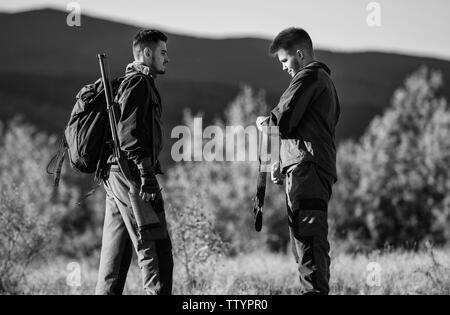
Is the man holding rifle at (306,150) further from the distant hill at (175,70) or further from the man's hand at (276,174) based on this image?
the distant hill at (175,70)

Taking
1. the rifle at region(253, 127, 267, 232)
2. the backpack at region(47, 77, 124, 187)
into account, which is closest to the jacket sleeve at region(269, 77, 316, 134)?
the rifle at region(253, 127, 267, 232)

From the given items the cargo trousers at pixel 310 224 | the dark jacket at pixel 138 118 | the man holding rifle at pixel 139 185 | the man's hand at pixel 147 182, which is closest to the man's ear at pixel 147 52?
the man holding rifle at pixel 139 185

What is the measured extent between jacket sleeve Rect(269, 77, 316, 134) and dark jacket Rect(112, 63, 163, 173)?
2.90ft

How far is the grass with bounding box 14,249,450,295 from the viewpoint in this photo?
6782 mm

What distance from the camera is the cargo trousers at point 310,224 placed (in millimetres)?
4742

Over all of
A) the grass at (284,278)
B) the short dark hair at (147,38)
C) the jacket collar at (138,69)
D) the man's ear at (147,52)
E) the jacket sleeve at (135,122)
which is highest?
the short dark hair at (147,38)

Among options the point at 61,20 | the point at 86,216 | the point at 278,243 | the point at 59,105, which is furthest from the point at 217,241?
the point at 61,20

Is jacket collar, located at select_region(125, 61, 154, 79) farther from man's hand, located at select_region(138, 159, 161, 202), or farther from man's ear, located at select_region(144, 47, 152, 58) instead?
man's hand, located at select_region(138, 159, 161, 202)

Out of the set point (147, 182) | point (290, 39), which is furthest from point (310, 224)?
point (290, 39)

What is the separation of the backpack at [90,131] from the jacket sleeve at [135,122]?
0.26 metres

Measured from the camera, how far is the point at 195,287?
24.2 feet

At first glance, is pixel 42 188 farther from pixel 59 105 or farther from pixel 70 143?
pixel 59 105

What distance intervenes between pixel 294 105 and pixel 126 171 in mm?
1353

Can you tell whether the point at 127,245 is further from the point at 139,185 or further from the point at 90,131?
the point at 90,131
